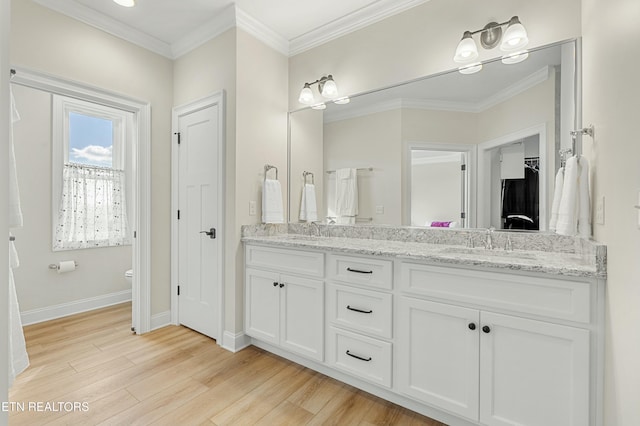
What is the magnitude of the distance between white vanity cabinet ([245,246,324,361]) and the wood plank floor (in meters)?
0.21

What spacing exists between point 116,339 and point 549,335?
3156mm

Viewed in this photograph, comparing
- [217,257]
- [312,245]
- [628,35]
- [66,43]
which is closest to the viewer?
[628,35]

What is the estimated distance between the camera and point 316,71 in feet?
8.93

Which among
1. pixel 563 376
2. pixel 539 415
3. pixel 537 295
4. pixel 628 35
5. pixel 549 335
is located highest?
pixel 628 35

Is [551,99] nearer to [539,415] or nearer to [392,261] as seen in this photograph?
[392,261]

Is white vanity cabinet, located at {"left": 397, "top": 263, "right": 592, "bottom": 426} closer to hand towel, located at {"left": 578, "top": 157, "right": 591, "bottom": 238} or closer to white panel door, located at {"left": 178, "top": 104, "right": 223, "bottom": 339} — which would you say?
hand towel, located at {"left": 578, "top": 157, "right": 591, "bottom": 238}

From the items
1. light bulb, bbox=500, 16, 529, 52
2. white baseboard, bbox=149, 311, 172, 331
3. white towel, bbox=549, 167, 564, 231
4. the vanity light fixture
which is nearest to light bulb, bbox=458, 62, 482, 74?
light bulb, bbox=500, 16, 529, 52

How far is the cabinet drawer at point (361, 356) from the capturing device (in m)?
1.73

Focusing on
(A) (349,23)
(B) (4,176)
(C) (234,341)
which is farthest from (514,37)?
(C) (234,341)

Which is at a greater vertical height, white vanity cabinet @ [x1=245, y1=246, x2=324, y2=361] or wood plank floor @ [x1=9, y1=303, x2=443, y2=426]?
white vanity cabinet @ [x1=245, y1=246, x2=324, y2=361]

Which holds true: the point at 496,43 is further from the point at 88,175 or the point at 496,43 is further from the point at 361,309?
the point at 88,175

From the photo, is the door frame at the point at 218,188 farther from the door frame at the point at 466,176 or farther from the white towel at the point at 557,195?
the white towel at the point at 557,195

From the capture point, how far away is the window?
3174mm

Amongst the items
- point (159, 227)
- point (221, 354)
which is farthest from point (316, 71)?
point (221, 354)
